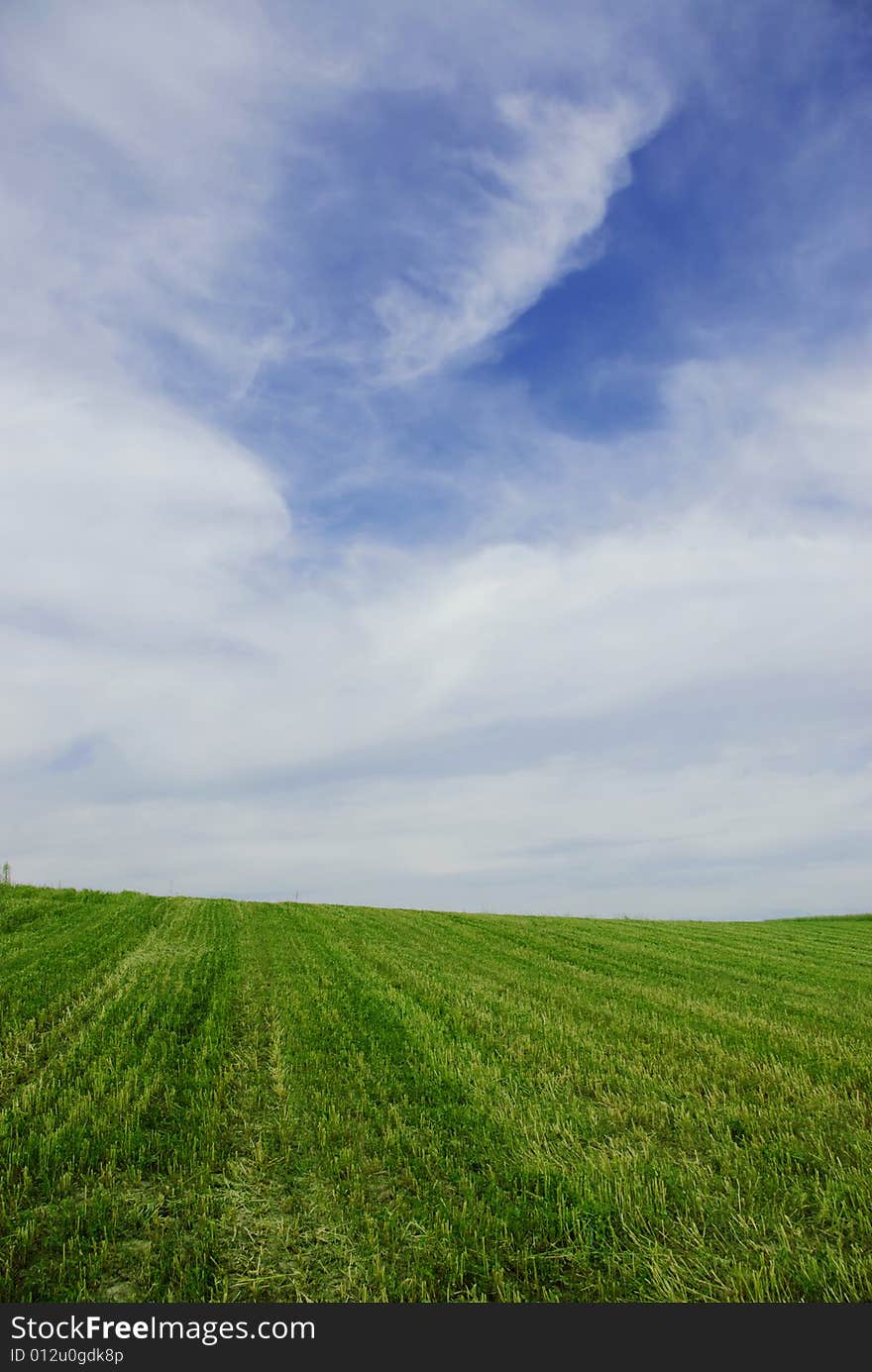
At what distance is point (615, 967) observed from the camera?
19703mm

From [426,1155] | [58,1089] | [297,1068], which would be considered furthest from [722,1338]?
[58,1089]

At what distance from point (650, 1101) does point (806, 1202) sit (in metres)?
2.51

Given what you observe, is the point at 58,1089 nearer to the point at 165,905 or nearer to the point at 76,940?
the point at 76,940

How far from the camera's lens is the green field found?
543 centimetres

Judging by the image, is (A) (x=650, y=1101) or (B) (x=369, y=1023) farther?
(B) (x=369, y=1023)

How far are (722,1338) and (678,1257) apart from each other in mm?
870

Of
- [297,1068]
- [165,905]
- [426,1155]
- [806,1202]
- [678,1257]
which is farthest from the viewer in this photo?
[165,905]

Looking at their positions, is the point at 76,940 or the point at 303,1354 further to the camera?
the point at 76,940

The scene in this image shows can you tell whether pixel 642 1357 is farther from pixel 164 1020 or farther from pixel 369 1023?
pixel 164 1020

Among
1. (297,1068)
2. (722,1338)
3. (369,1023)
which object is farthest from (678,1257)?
(369,1023)

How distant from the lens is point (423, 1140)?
7559 millimetres

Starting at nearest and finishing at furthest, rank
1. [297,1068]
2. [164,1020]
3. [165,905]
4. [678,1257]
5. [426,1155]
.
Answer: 1. [678,1257]
2. [426,1155]
3. [297,1068]
4. [164,1020]
5. [165,905]

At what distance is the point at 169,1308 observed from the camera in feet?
16.5

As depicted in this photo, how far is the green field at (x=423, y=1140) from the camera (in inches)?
214
